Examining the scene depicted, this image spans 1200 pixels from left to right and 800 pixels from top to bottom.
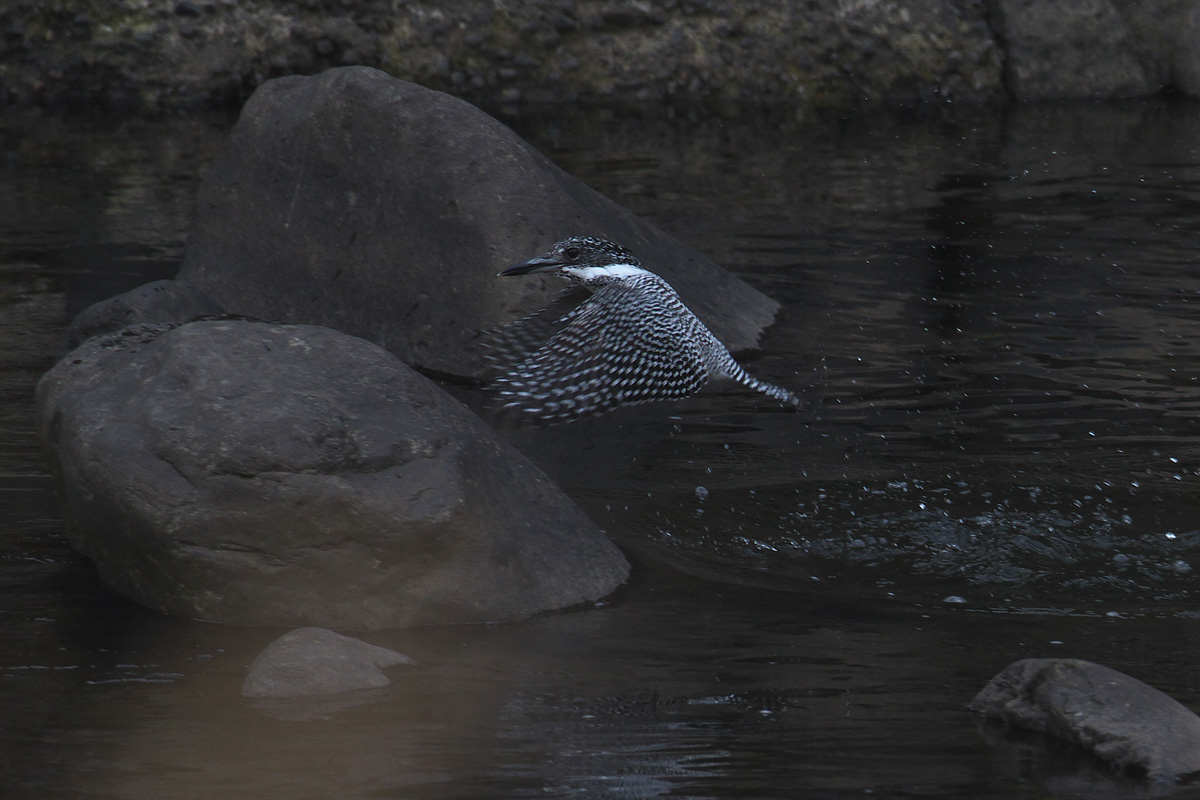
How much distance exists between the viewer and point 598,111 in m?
15.9

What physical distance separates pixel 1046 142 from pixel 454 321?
8419mm

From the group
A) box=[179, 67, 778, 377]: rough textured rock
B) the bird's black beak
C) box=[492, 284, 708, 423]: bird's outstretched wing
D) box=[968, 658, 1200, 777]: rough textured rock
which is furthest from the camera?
box=[179, 67, 778, 377]: rough textured rock

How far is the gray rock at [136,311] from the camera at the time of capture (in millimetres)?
7227

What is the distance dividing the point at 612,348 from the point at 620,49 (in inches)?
408

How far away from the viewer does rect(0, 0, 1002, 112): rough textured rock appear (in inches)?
601

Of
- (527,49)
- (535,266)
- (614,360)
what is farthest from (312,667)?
(527,49)

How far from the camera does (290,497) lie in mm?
4531

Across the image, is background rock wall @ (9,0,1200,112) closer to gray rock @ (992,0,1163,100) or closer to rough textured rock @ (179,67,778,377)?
gray rock @ (992,0,1163,100)

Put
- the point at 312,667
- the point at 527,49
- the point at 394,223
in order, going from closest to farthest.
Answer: the point at 312,667 < the point at 394,223 < the point at 527,49

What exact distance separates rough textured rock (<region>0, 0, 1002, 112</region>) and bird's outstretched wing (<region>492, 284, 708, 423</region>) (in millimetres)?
9670

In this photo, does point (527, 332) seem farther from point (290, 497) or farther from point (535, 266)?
point (290, 497)

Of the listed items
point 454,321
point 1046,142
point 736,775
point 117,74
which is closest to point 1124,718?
point 736,775

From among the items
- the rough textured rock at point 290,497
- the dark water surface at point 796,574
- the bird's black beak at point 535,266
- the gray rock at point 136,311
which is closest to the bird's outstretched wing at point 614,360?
the bird's black beak at point 535,266

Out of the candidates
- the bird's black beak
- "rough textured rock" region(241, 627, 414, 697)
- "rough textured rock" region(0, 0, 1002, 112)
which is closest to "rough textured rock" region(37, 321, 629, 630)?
"rough textured rock" region(241, 627, 414, 697)
